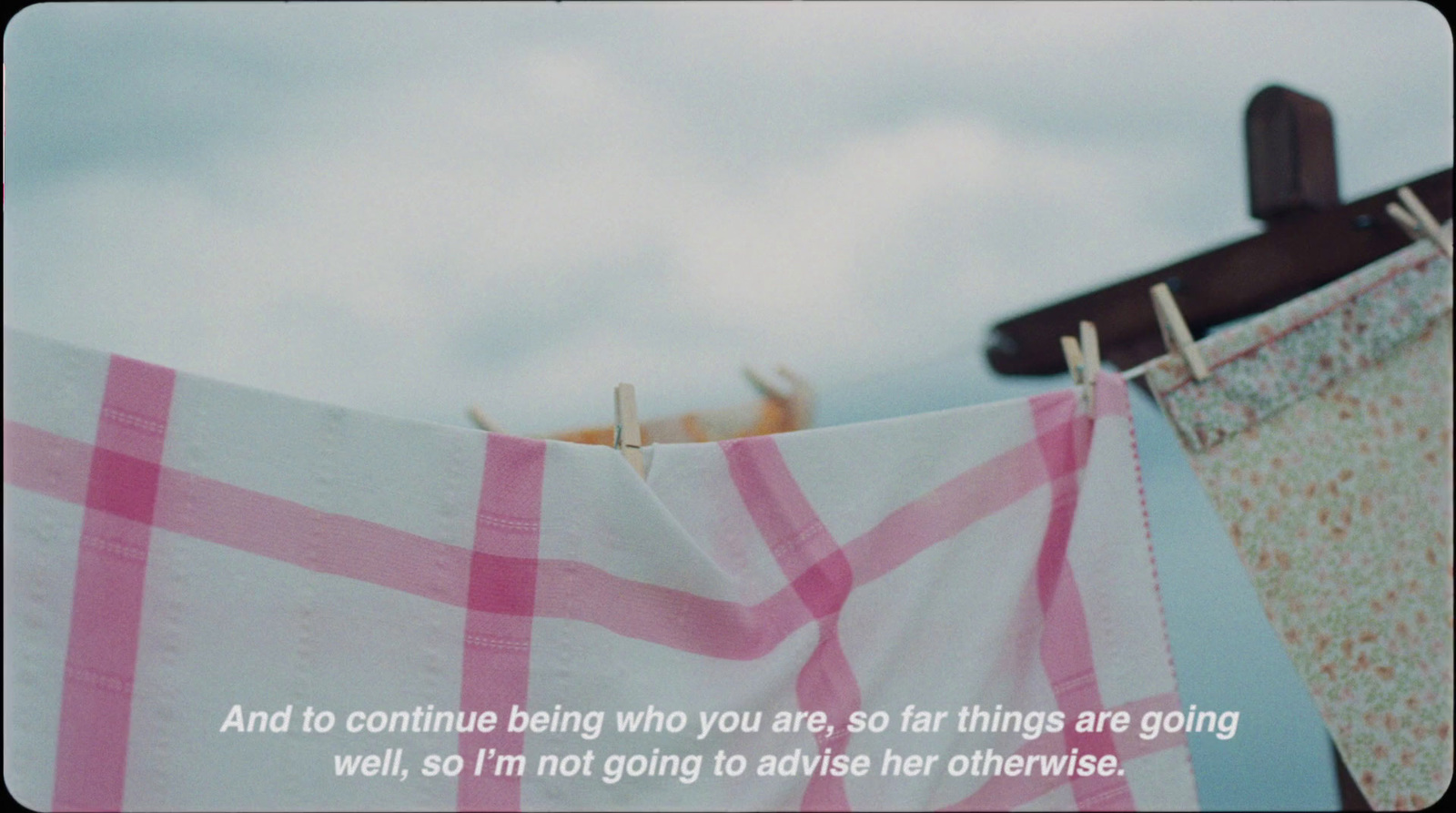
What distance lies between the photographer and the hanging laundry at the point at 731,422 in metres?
1.59

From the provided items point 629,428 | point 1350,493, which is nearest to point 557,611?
point 629,428

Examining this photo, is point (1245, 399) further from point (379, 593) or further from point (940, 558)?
point (379, 593)

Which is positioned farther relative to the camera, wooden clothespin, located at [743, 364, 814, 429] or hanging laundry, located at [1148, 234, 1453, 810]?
wooden clothespin, located at [743, 364, 814, 429]

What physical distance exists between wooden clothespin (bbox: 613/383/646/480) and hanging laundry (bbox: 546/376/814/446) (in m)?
0.51

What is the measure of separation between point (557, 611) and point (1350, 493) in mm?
980

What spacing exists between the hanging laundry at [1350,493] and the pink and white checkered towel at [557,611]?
188 millimetres

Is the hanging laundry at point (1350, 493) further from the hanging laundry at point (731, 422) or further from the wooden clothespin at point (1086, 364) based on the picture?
the hanging laundry at point (731, 422)

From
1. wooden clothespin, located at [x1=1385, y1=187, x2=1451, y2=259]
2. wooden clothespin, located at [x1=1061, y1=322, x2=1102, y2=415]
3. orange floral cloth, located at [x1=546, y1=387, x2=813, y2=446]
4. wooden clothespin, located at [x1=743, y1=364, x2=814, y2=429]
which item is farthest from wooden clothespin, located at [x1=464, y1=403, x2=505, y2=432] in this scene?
wooden clothespin, located at [x1=1385, y1=187, x2=1451, y2=259]

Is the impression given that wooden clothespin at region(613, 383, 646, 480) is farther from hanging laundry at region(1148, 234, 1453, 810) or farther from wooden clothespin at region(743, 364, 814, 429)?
wooden clothespin at region(743, 364, 814, 429)

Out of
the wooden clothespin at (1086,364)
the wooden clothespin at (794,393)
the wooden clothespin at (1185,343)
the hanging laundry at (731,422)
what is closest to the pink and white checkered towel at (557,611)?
the wooden clothespin at (1086,364)

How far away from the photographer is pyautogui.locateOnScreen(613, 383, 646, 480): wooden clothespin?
1.01 meters

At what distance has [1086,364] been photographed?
1.19 metres

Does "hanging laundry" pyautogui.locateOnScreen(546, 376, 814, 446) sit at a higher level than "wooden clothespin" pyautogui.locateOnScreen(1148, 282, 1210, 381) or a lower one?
lower

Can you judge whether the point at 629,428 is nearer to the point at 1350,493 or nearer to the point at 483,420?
the point at 483,420
